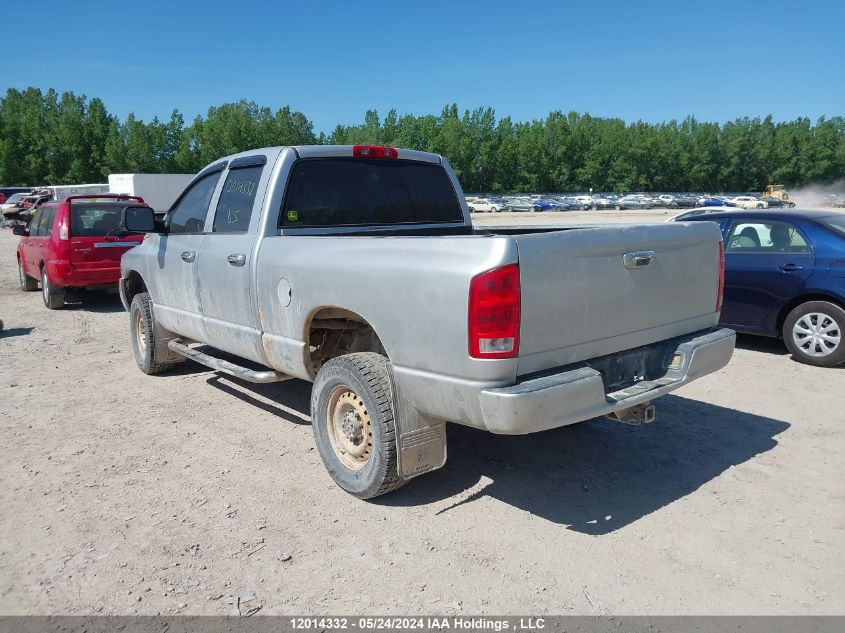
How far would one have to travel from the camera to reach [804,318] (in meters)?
7.22

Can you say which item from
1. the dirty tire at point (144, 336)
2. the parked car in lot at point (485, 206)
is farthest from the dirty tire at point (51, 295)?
the parked car in lot at point (485, 206)

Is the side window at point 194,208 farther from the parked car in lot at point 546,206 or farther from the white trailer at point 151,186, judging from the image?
the parked car in lot at point 546,206

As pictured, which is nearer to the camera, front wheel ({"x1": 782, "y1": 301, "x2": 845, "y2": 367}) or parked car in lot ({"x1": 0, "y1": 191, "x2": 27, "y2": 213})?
front wheel ({"x1": 782, "y1": 301, "x2": 845, "y2": 367})

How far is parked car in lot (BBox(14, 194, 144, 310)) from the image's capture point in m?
11.0

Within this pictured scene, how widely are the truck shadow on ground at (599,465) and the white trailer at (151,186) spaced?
34.0 m

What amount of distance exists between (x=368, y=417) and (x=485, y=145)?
9639 cm

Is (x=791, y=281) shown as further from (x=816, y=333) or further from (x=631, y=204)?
(x=631, y=204)

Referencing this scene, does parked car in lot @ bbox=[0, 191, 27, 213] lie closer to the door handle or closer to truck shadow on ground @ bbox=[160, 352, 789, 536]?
the door handle

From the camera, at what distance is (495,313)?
3.19 metres

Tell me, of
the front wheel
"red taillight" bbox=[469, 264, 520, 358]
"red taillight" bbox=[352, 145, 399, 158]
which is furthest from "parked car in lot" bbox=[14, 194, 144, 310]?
the front wheel

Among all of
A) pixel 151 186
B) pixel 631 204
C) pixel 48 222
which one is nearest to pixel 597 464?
pixel 48 222

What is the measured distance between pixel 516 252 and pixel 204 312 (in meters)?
3.27

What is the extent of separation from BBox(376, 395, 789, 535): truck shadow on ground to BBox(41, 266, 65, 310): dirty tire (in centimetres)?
896

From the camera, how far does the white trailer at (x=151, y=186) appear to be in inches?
1406
